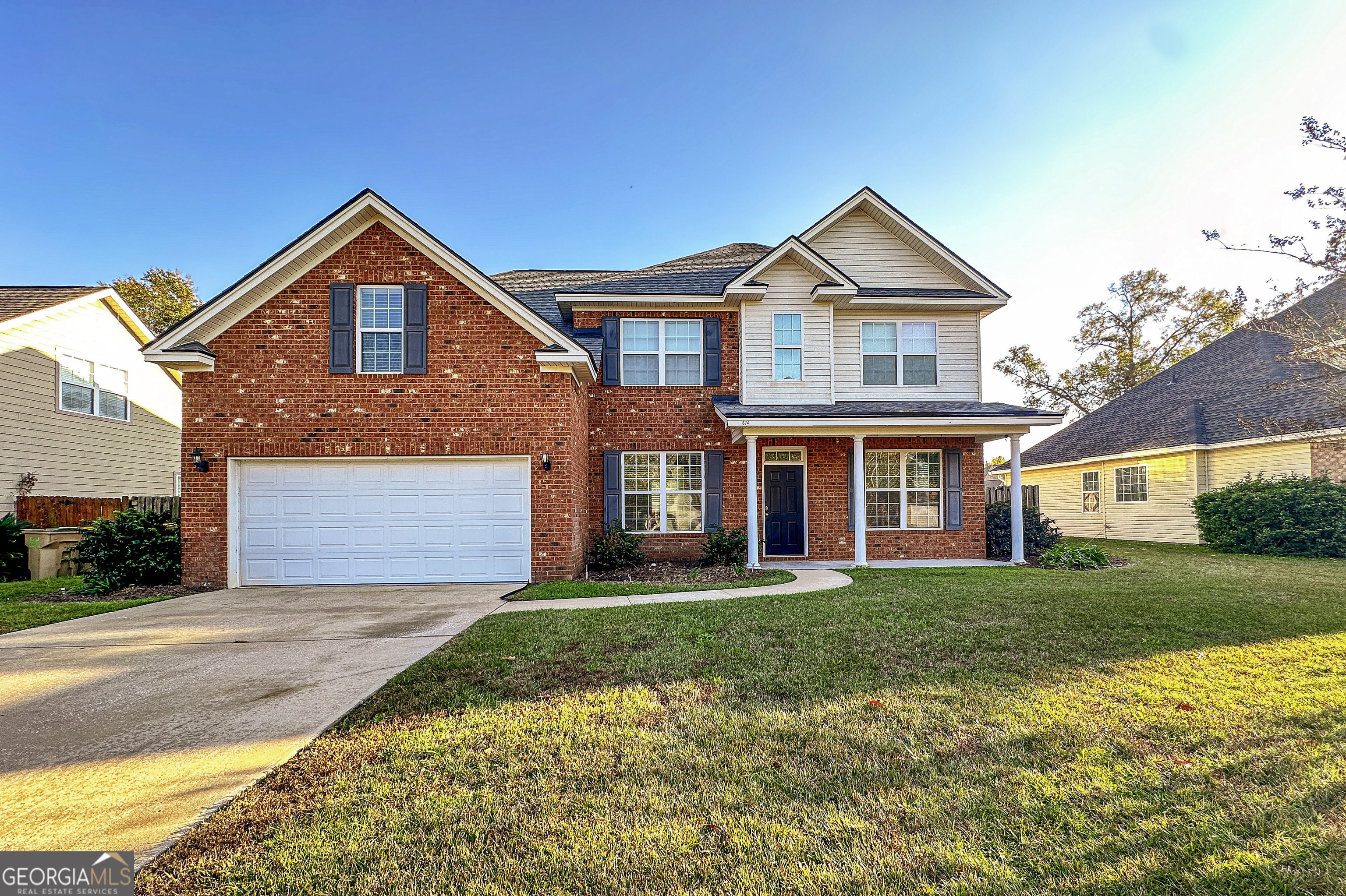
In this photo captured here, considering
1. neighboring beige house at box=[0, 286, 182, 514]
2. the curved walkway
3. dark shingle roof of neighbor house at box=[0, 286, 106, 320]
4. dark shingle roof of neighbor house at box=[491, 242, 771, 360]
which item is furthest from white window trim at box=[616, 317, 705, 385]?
dark shingle roof of neighbor house at box=[0, 286, 106, 320]

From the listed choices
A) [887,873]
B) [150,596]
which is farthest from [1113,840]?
[150,596]

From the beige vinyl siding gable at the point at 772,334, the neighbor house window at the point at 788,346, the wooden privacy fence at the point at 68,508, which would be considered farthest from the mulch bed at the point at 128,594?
the neighbor house window at the point at 788,346

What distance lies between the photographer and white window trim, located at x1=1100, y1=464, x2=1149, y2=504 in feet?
59.1

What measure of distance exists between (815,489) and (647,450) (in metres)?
3.88

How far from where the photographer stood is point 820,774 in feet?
10.1

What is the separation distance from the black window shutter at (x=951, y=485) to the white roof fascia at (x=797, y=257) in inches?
176

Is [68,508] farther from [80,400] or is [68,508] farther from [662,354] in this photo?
[662,354]

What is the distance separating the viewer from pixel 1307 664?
4930 millimetres

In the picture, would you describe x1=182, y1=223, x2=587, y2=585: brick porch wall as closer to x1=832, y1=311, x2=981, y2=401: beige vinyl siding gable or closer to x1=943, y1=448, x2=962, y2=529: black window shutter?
x1=832, y1=311, x2=981, y2=401: beige vinyl siding gable

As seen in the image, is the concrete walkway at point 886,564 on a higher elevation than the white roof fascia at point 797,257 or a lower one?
lower

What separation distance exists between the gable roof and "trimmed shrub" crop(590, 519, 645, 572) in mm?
3938

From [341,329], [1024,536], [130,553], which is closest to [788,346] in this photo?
[1024,536]

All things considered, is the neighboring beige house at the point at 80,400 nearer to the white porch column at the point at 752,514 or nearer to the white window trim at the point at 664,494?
the white window trim at the point at 664,494

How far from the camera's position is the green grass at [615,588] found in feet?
28.7
